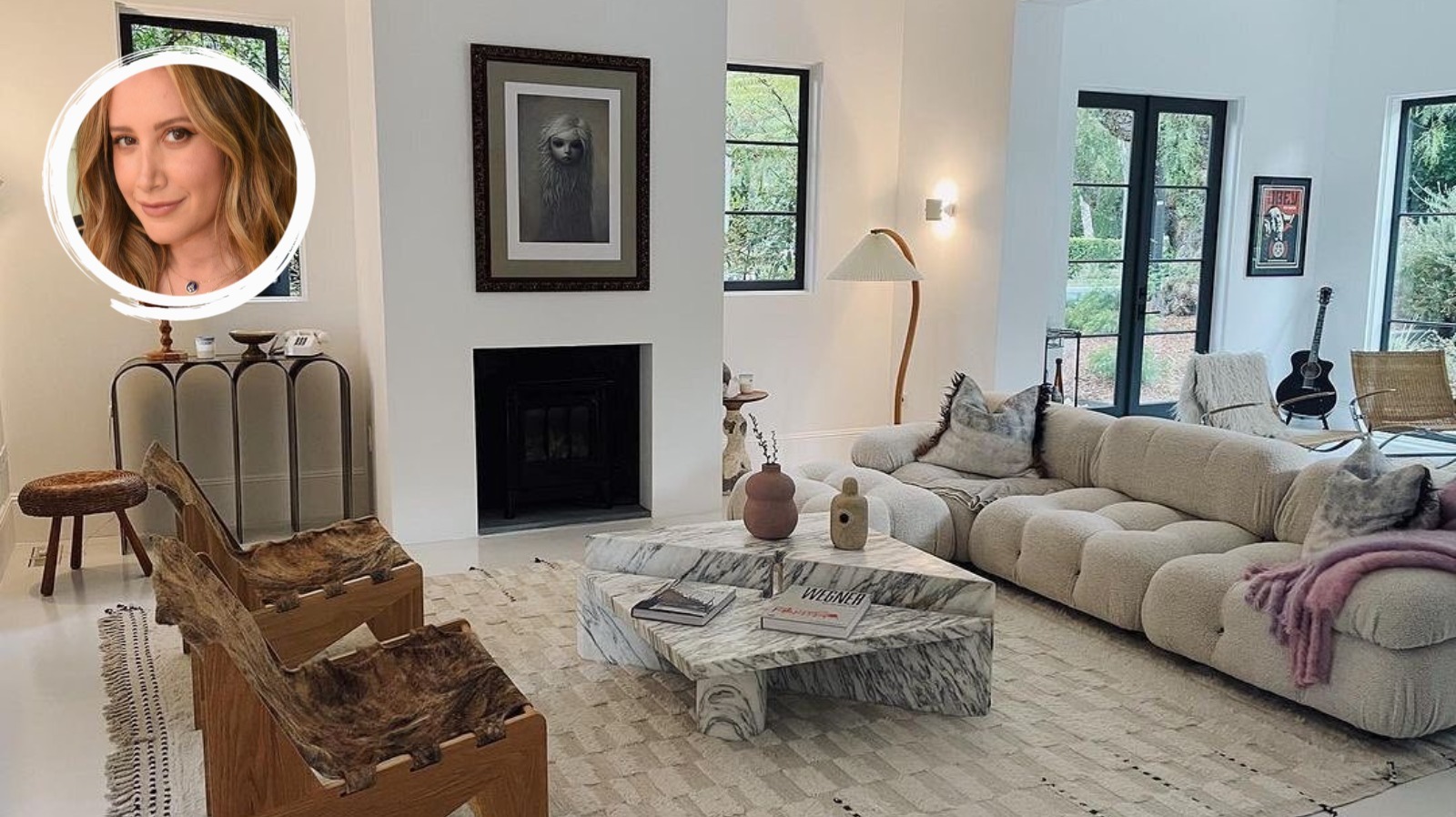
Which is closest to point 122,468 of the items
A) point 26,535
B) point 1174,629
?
point 26,535

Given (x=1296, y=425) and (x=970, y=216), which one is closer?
(x=970, y=216)

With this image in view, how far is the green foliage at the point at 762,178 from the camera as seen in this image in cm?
700

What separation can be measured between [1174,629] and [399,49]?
13.1 feet

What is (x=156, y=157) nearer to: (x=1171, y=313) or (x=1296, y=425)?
(x=1171, y=313)

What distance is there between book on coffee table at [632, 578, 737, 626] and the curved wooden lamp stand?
3.69m

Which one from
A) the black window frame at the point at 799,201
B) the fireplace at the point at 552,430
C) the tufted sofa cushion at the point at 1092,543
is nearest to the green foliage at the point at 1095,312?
the black window frame at the point at 799,201

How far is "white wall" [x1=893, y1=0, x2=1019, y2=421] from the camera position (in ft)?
21.4

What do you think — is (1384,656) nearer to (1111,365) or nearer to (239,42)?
(1111,365)

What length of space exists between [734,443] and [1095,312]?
9.56ft

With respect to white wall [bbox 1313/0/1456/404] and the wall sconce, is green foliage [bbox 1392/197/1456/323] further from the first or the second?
the wall sconce

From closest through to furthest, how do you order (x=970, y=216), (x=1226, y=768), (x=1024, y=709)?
(x=1226, y=768) < (x=1024, y=709) < (x=970, y=216)

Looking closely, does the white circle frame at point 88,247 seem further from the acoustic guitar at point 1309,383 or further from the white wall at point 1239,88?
the acoustic guitar at point 1309,383

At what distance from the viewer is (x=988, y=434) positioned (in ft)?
16.8

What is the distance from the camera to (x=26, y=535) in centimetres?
523
